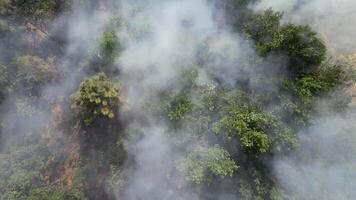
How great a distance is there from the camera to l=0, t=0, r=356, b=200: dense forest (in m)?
12.7

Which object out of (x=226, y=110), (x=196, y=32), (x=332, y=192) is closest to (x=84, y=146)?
(x=226, y=110)

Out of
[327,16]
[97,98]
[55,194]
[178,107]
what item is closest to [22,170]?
[55,194]

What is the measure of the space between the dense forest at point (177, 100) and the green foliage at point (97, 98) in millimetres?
58

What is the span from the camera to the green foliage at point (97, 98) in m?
13.2

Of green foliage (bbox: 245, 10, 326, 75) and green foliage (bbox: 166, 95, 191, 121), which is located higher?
green foliage (bbox: 245, 10, 326, 75)

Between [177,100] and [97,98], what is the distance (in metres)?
3.35

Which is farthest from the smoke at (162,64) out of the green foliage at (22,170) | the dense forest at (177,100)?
the green foliage at (22,170)

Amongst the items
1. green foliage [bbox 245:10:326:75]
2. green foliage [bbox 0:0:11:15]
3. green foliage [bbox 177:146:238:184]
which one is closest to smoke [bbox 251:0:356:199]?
green foliage [bbox 245:10:326:75]

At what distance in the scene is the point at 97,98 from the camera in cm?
1326

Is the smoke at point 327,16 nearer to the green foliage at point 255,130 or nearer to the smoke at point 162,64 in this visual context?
the smoke at point 162,64

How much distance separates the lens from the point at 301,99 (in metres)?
12.7

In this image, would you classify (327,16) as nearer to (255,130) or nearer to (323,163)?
(323,163)

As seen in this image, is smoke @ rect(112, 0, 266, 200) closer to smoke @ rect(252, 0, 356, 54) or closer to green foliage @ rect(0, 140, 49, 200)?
smoke @ rect(252, 0, 356, 54)

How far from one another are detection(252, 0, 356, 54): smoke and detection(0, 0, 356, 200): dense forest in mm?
62
